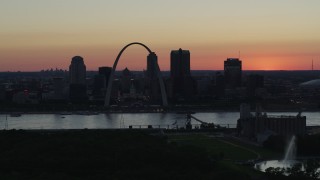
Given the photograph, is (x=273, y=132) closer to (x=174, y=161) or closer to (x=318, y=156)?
(x=318, y=156)

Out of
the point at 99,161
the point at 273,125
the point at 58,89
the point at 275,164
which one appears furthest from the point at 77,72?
the point at 99,161

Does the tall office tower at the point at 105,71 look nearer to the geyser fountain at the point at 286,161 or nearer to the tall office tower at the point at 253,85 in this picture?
the tall office tower at the point at 253,85

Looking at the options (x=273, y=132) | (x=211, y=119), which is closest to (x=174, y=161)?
(x=273, y=132)

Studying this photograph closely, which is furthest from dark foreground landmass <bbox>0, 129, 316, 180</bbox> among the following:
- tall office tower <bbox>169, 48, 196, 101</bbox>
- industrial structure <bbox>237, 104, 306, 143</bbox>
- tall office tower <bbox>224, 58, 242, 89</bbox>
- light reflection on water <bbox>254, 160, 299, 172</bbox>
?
tall office tower <bbox>224, 58, 242, 89</bbox>

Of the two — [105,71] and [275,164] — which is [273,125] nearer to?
[275,164]

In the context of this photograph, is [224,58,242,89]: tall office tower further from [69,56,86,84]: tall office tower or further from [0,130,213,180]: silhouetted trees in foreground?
[0,130,213,180]: silhouetted trees in foreground
